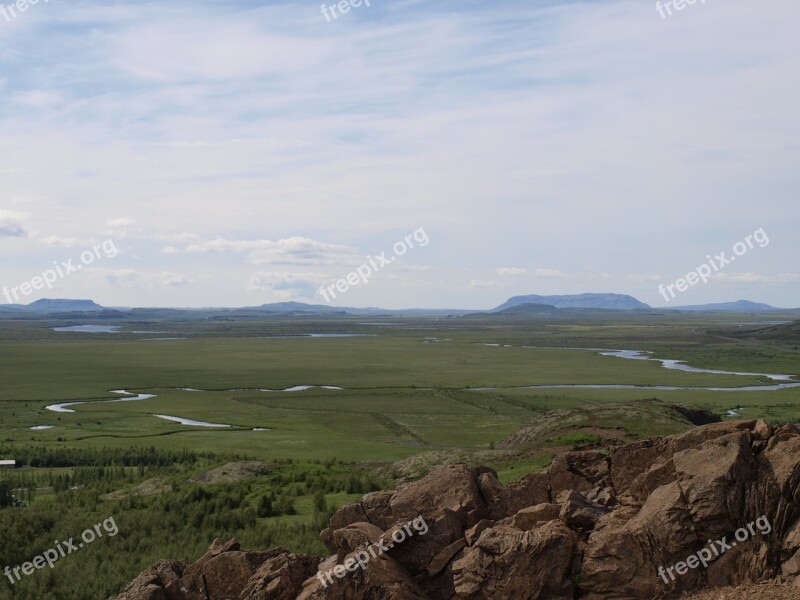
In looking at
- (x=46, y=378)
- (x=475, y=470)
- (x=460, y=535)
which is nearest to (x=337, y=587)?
(x=460, y=535)

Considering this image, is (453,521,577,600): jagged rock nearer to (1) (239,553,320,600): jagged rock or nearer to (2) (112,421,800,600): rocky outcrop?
(2) (112,421,800,600): rocky outcrop

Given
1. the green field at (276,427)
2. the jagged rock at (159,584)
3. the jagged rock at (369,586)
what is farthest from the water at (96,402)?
the jagged rock at (369,586)

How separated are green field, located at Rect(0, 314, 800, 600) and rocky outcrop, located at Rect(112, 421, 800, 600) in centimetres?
807

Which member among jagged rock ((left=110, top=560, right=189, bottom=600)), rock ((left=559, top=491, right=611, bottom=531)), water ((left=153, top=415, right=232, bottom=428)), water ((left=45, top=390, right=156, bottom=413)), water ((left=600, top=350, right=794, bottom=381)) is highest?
rock ((left=559, top=491, right=611, bottom=531))

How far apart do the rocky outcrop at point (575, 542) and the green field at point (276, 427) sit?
8067 mm

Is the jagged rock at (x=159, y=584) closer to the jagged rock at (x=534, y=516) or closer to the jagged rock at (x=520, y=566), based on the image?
the jagged rock at (x=520, y=566)

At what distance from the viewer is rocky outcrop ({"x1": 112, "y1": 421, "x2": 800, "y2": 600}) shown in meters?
15.8

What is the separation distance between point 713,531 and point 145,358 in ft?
480

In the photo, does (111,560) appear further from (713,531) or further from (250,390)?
(250,390)

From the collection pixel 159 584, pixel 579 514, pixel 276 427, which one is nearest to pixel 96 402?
pixel 276 427

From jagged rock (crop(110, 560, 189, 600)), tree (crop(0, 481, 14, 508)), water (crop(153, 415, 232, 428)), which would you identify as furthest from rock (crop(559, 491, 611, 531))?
water (crop(153, 415, 232, 428))

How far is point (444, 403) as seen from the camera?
83.4 meters

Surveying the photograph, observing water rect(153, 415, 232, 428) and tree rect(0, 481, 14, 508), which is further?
water rect(153, 415, 232, 428)

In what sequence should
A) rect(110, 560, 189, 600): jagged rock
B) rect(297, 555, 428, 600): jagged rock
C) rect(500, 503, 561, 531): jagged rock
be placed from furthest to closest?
rect(110, 560, 189, 600): jagged rock → rect(500, 503, 561, 531): jagged rock → rect(297, 555, 428, 600): jagged rock
